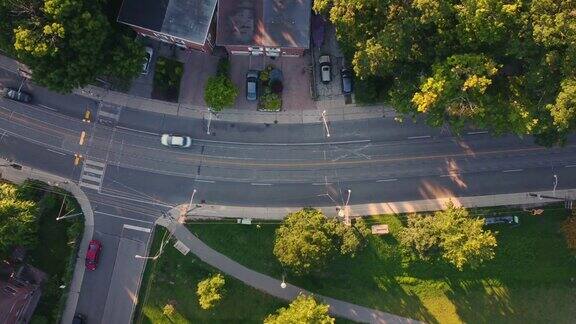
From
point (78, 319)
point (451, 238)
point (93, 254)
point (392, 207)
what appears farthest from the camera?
point (392, 207)

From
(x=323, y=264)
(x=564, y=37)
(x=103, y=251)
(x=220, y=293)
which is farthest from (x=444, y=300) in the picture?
(x=103, y=251)

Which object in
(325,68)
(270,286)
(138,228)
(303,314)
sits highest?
(325,68)

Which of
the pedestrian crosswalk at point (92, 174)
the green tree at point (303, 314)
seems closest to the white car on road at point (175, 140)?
the pedestrian crosswalk at point (92, 174)

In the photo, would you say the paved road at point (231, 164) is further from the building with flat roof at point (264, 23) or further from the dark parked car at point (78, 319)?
the building with flat roof at point (264, 23)

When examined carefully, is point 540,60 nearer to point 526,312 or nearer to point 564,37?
point 564,37

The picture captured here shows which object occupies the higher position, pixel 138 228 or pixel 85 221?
pixel 85 221

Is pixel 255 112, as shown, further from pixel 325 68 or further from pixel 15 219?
pixel 15 219

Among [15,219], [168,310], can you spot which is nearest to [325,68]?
[168,310]
